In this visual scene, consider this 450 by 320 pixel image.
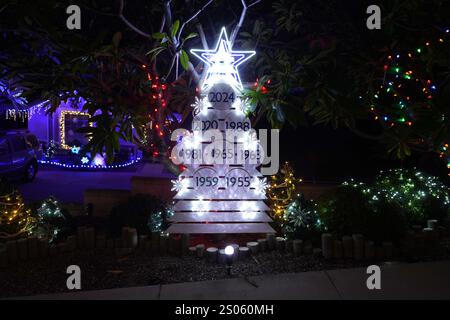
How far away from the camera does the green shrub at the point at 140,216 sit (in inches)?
287

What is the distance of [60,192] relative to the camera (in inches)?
515

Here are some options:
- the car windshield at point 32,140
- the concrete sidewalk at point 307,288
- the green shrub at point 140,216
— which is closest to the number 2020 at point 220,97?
the green shrub at point 140,216

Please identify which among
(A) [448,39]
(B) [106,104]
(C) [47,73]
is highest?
(A) [448,39]

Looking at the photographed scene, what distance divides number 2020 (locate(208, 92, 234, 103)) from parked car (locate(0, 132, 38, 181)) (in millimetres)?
9088

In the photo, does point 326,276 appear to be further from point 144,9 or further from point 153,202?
point 144,9

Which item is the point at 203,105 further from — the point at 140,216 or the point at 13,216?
the point at 13,216

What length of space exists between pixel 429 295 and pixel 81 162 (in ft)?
51.2

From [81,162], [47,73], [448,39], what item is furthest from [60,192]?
→ [448,39]

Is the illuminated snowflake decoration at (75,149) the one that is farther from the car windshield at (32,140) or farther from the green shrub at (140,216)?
the green shrub at (140,216)

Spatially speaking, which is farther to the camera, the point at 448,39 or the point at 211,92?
the point at 448,39

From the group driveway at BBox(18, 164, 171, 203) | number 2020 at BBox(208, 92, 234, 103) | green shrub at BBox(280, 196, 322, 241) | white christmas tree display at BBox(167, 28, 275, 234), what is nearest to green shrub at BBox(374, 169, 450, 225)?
green shrub at BBox(280, 196, 322, 241)

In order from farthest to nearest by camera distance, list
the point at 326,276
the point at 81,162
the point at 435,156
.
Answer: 1. the point at 81,162
2. the point at 435,156
3. the point at 326,276

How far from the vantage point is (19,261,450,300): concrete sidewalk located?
5.27 m

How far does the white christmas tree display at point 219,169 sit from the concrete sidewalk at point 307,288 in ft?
3.39
